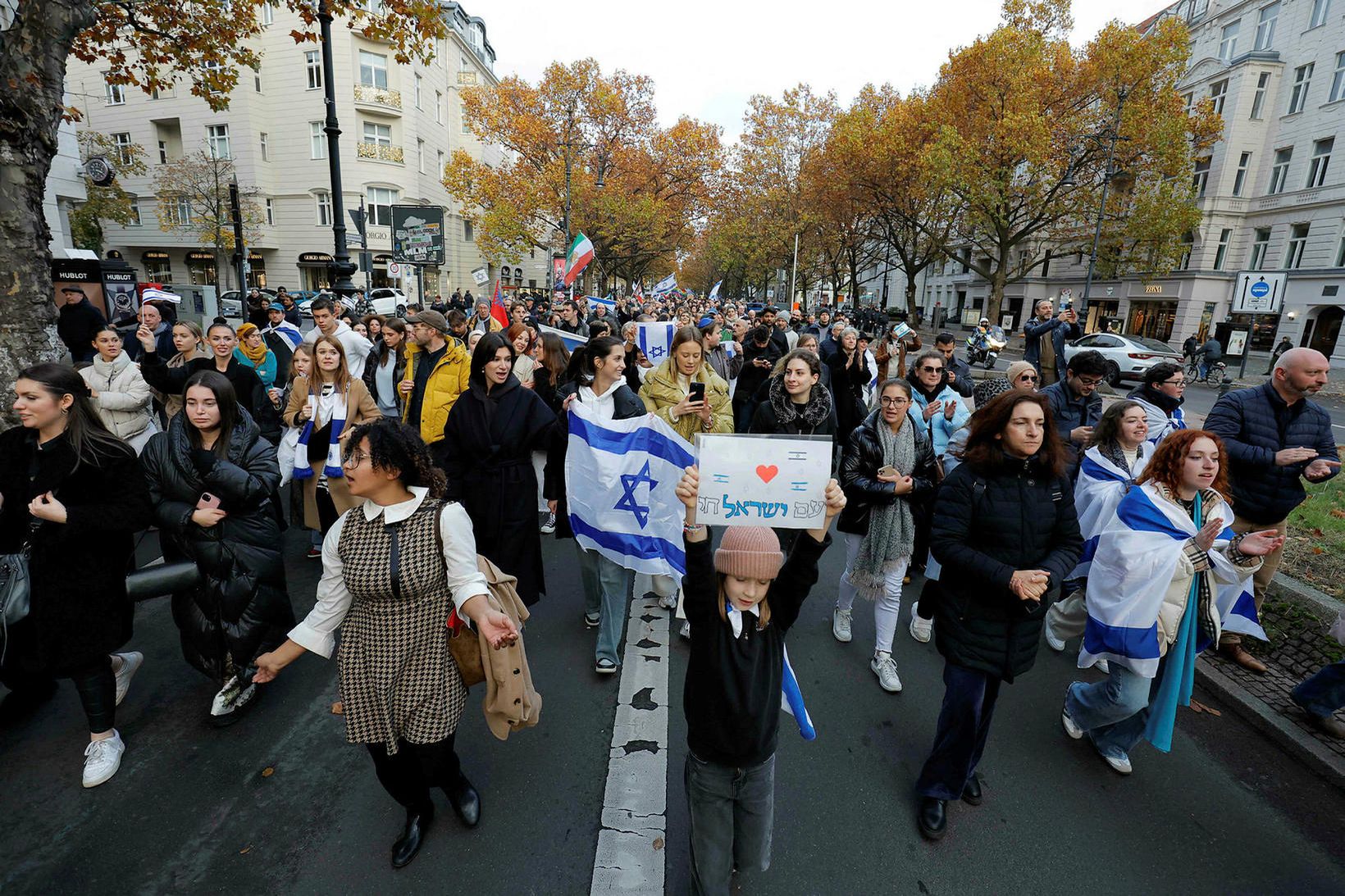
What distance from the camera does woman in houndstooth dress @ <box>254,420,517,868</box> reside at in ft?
7.95

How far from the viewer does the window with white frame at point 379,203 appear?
38406 millimetres

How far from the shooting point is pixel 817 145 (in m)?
41.3

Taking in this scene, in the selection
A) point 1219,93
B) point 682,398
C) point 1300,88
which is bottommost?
point 682,398

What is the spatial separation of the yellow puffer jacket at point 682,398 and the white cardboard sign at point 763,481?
2346 millimetres

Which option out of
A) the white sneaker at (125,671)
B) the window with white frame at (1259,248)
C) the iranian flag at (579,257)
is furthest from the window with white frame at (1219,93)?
the white sneaker at (125,671)

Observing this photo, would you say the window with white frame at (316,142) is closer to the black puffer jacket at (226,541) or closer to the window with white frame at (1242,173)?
the black puffer jacket at (226,541)

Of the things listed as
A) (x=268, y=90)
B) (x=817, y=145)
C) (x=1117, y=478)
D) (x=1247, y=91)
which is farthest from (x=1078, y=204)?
(x=268, y=90)

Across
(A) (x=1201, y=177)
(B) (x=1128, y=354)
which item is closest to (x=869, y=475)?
(B) (x=1128, y=354)

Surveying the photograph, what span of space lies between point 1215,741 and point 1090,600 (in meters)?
1.36

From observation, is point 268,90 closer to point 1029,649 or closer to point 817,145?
point 817,145

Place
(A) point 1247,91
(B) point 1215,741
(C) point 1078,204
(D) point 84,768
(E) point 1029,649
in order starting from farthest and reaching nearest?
(A) point 1247,91
(C) point 1078,204
(B) point 1215,741
(D) point 84,768
(E) point 1029,649

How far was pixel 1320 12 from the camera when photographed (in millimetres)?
30312

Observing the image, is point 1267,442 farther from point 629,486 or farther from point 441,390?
point 441,390

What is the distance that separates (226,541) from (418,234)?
15946 millimetres
